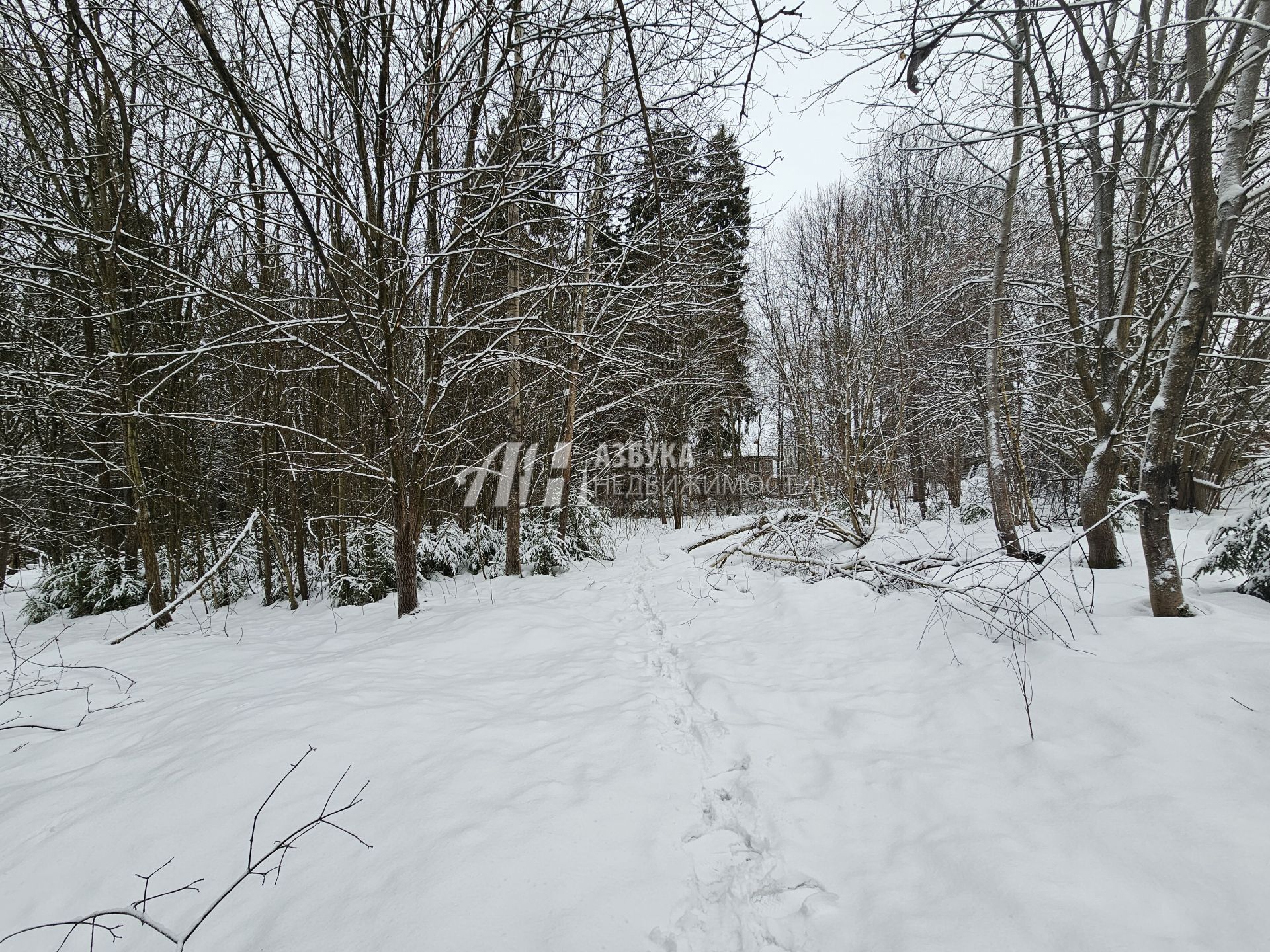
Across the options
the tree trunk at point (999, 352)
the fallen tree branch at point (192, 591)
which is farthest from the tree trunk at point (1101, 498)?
the fallen tree branch at point (192, 591)

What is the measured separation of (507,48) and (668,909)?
177 inches

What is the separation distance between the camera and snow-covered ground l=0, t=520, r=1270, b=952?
1455 millimetres

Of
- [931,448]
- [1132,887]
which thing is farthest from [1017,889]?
[931,448]

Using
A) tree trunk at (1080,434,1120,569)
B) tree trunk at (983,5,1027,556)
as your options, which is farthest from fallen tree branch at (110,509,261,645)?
tree trunk at (983,5,1027,556)

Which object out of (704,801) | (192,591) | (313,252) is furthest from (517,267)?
(704,801)

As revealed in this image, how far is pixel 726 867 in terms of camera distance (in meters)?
1.77

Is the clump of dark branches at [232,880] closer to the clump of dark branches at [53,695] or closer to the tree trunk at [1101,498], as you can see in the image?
the clump of dark branches at [53,695]

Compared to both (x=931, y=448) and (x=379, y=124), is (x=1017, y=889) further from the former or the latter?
(x=931, y=448)

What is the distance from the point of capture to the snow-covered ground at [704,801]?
146 centimetres

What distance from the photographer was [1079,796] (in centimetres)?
183

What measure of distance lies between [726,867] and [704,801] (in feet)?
1.17

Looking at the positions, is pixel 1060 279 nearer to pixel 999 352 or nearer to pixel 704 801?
pixel 999 352

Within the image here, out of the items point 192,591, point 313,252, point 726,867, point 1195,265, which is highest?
point 313,252

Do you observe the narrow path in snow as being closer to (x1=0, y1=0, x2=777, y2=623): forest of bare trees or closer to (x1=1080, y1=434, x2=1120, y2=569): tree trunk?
(x1=0, y1=0, x2=777, y2=623): forest of bare trees
